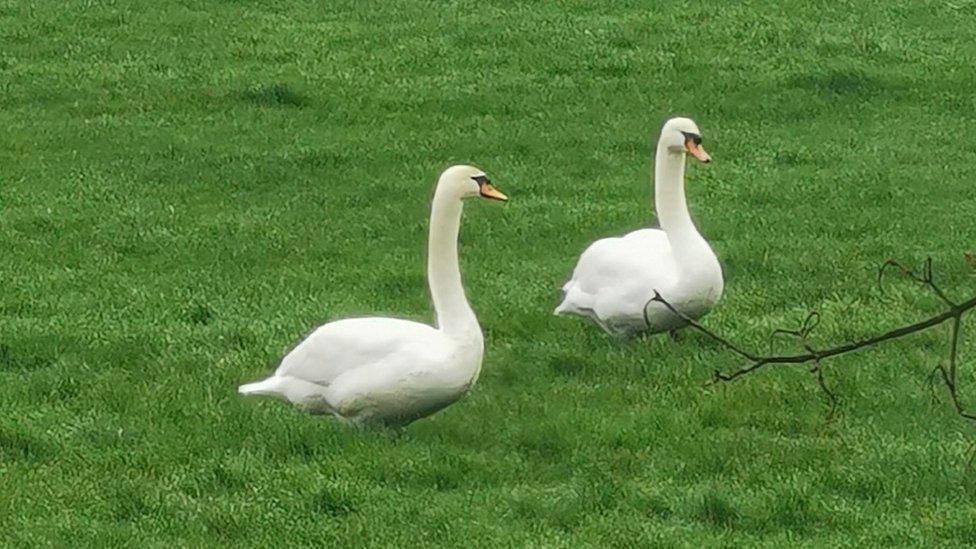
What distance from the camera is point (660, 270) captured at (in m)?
10.5

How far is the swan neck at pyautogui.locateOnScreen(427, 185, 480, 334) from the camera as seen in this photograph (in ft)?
29.0

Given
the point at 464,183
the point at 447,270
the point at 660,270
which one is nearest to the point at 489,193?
the point at 464,183

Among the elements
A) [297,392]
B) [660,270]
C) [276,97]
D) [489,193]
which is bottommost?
[276,97]

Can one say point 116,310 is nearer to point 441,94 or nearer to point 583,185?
point 583,185

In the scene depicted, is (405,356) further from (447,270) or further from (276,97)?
(276,97)

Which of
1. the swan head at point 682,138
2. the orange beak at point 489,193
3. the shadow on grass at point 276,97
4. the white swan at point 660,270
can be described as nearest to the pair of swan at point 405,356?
the orange beak at point 489,193

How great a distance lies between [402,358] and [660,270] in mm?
2279

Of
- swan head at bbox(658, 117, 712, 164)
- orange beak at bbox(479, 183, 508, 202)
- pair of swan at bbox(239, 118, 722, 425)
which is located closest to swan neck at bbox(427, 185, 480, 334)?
pair of swan at bbox(239, 118, 722, 425)

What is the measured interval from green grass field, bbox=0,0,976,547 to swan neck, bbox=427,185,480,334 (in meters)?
0.49

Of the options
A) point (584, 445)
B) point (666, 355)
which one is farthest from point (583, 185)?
point (584, 445)

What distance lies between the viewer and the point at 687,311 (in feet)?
34.4

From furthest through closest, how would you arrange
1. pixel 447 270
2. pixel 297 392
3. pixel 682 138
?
pixel 682 138 < pixel 447 270 < pixel 297 392

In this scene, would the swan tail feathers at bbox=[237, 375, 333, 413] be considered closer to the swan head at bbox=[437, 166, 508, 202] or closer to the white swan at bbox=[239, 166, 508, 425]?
the white swan at bbox=[239, 166, 508, 425]

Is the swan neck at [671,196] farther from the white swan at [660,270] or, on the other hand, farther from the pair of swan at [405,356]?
the pair of swan at [405,356]
